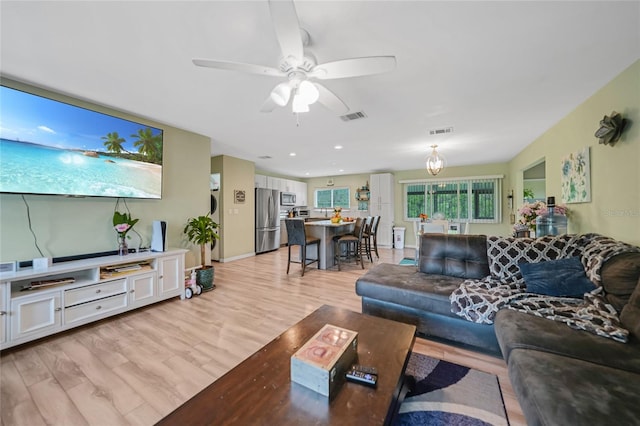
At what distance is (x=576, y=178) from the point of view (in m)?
2.72

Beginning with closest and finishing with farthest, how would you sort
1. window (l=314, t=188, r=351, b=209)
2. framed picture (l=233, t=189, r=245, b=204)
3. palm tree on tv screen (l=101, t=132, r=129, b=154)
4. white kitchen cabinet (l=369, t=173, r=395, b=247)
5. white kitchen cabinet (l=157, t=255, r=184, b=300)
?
palm tree on tv screen (l=101, t=132, r=129, b=154) < white kitchen cabinet (l=157, t=255, r=184, b=300) < framed picture (l=233, t=189, r=245, b=204) < white kitchen cabinet (l=369, t=173, r=395, b=247) < window (l=314, t=188, r=351, b=209)

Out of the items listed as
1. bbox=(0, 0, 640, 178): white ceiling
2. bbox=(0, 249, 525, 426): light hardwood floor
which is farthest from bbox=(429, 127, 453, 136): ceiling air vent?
bbox=(0, 249, 525, 426): light hardwood floor

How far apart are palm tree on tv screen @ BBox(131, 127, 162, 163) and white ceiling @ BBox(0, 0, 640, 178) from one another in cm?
26

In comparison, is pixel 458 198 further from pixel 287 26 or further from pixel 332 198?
pixel 287 26

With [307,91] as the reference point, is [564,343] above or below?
below

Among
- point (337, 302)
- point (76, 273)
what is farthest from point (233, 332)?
point (76, 273)

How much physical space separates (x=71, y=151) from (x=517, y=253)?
4590 mm

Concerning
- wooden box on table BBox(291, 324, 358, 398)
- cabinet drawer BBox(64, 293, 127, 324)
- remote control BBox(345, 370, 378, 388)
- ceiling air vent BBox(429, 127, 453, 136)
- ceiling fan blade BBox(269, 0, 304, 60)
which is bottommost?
cabinet drawer BBox(64, 293, 127, 324)

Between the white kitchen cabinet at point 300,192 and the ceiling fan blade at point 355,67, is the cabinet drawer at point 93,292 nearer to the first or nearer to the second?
the ceiling fan blade at point 355,67

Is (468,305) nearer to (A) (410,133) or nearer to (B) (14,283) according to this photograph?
(A) (410,133)

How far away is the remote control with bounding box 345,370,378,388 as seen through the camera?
1013 mm

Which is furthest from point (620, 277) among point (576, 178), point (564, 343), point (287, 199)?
point (287, 199)

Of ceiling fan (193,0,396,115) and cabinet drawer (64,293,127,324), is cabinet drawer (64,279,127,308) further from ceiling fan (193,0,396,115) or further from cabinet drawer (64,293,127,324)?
ceiling fan (193,0,396,115)

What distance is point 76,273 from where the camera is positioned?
8.40ft
